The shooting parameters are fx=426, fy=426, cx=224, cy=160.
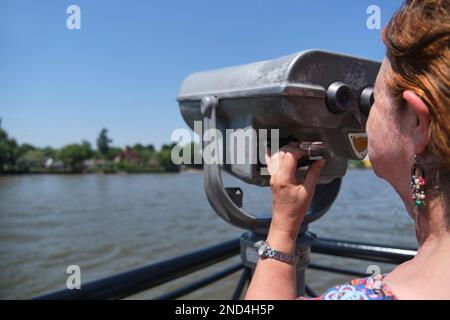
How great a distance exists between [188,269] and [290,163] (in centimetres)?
58

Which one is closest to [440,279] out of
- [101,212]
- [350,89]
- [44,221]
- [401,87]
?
[401,87]

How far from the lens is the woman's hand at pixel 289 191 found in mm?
873

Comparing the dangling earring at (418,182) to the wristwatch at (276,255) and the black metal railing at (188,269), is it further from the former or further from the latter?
the black metal railing at (188,269)

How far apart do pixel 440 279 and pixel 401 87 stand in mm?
300

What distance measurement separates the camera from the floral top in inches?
25.4

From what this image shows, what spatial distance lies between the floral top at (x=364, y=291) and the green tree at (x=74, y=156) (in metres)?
42.4

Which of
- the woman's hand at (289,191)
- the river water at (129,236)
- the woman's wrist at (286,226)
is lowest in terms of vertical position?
the river water at (129,236)

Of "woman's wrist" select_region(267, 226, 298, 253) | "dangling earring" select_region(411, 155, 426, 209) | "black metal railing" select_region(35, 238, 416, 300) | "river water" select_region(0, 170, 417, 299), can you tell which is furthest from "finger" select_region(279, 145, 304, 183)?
"river water" select_region(0, 170, 417, 299)

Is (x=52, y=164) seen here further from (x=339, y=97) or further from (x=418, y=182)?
(x=418, y=182)

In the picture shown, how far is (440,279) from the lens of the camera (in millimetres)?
626

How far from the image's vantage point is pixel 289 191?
2.94 feet

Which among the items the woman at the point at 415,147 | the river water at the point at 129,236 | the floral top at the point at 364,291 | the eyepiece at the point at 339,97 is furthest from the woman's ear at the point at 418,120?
the river water at the point at 129,236

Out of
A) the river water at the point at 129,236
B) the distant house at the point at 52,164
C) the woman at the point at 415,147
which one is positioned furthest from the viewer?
the distant house at the point at 52,164
